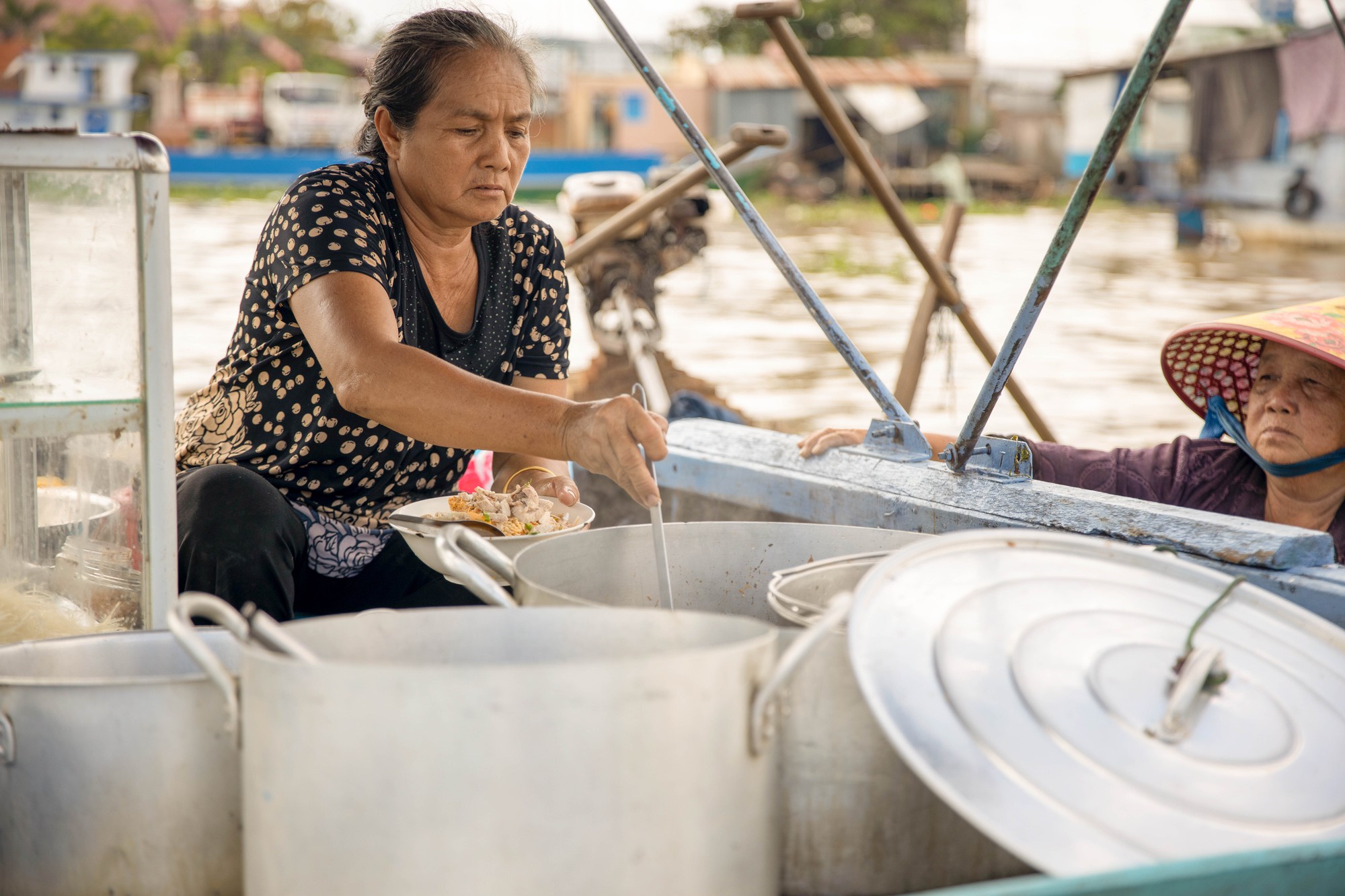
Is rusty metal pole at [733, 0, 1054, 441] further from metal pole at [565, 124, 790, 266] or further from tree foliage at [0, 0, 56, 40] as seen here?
tree foliage at [0, 0, 56, 40]

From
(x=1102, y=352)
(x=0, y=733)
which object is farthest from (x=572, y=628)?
(x=1102, y=352)

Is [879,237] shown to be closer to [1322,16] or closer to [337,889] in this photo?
[1322,16]

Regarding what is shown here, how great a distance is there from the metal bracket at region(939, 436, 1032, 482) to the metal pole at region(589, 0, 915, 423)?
0.51ft

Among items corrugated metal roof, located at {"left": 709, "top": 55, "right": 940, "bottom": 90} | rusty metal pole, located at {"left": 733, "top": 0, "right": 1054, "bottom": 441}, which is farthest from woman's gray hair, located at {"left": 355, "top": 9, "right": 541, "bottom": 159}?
corrugated metal roof, located at {"left": 709, "top": 55, "right": 940, "bottom": 90}

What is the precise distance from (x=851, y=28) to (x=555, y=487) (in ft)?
102

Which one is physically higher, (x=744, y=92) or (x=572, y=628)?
(x=744, y=92)

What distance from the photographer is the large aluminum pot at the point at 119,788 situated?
101cm

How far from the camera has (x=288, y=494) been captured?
1.89 metres

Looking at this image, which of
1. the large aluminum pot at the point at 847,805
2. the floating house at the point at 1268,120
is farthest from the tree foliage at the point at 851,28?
the large aluminum pot at the point at 847,805

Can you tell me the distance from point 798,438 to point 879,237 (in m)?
13.7

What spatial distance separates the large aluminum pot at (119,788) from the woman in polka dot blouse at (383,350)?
0.53 meters

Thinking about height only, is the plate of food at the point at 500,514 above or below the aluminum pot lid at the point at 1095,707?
below

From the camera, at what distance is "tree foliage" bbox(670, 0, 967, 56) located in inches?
1197

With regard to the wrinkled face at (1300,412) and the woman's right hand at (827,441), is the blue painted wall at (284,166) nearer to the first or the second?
the woman's right hand at (827,441)
